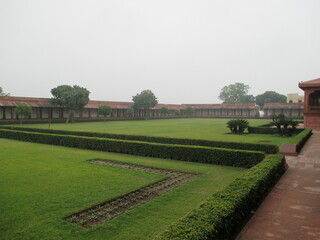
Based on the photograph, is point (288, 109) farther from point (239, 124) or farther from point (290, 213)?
point (290, 213)

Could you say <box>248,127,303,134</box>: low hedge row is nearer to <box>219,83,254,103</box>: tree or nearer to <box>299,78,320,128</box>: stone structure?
<box>299,78,320,128</box>: stone structure

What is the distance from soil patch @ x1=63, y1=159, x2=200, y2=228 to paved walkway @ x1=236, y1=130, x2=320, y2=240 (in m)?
2.90

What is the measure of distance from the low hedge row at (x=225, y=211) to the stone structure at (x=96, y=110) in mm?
40307

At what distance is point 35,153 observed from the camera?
14.1 m

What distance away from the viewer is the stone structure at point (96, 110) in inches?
1576

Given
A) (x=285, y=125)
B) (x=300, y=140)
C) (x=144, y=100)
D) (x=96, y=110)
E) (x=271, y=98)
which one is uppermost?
(x=271, y=98)

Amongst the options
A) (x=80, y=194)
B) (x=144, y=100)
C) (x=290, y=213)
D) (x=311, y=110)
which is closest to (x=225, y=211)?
(x=290, y=213)

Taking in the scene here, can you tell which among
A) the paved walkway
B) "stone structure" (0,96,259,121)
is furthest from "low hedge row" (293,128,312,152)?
"stone structure" (0,96,259,121)

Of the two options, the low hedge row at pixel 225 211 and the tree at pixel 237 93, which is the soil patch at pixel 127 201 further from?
the tree at pixel 237 93

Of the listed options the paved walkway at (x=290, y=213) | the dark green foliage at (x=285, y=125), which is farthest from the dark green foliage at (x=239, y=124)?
the paved walkway at (x=290, y=213)

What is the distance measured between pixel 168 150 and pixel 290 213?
7711 millimetres

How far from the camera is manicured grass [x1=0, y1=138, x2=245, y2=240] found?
5.10 metres

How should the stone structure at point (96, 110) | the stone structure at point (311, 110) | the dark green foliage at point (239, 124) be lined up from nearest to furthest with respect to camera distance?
the dark green foliage at point (239, 124) → the stone structure at point (311, 110) → the stone structure at point (96, 110)

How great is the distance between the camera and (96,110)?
53844 millimetres
